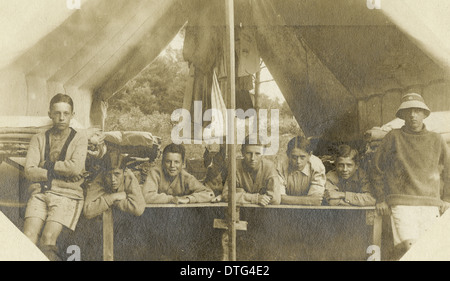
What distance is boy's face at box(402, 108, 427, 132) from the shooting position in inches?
199

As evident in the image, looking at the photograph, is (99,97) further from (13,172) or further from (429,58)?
(429,58)

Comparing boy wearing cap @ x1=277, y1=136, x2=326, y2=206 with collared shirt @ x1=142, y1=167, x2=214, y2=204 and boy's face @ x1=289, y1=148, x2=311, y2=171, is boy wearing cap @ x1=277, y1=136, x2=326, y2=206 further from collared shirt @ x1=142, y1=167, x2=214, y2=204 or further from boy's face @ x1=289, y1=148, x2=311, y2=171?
collared shirt @ x1=142, y1=167, x2=214, y2=204

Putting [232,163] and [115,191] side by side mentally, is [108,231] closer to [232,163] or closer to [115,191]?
[115,191]

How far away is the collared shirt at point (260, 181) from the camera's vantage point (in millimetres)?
5086

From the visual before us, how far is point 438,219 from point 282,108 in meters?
1.54

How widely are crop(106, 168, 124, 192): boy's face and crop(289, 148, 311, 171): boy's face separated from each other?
1.38 m

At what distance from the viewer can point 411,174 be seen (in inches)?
198

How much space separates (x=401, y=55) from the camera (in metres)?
5.02

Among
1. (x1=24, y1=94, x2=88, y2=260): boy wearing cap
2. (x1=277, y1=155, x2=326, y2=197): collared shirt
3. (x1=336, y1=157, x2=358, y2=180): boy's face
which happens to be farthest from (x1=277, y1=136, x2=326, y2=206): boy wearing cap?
(x1=24, y1=94, x2=88, y2=260): boy wearing cap

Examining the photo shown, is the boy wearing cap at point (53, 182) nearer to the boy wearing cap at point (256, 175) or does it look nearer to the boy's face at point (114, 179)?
the boy's face at point (114, 179)

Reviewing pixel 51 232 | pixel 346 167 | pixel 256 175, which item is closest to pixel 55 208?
pixel 51 232

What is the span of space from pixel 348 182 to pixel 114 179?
1.89m
